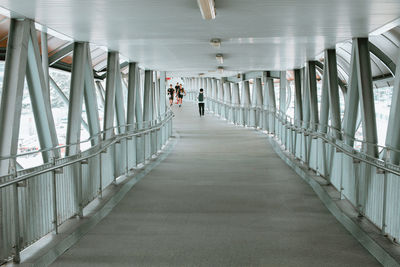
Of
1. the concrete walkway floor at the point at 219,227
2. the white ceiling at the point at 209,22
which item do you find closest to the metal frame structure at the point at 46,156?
the concrete walkway floor at the point at 219,227

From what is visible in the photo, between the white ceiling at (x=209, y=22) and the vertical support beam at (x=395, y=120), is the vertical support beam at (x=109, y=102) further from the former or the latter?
the vertical support beam at (x=395, y=120)

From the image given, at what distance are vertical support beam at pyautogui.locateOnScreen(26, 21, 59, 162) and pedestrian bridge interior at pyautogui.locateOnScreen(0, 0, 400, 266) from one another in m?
0.02

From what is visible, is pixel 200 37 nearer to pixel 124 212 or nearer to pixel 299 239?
pixel 124 212

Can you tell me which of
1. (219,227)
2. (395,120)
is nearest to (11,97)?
(219,227)

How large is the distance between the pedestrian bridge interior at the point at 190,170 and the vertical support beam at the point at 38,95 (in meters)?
0.02

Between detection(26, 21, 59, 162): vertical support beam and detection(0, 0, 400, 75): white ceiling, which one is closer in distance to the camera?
detection(0, 0, 400, 75): white ceiling

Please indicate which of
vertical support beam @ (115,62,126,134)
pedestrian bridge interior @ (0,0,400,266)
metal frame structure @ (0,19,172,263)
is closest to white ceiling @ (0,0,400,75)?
pedestrian bridge interior @ (0,0,400,266)

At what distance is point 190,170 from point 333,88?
16.2 ft

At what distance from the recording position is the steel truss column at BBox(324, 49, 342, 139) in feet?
43.9

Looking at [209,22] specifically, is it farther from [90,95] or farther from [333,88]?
[333,88]

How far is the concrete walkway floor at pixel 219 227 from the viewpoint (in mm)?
4832

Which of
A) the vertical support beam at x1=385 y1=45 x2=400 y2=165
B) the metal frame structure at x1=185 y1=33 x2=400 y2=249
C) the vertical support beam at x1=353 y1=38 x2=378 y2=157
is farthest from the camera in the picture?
the vertical support beam at x1=353 y1=38 x2=378 y2=157

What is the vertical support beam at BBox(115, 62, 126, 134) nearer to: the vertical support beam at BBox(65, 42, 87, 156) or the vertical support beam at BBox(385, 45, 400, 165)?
the vertical support beam at BBox(65, 42, 87, 156)

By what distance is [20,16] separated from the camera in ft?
24.7
